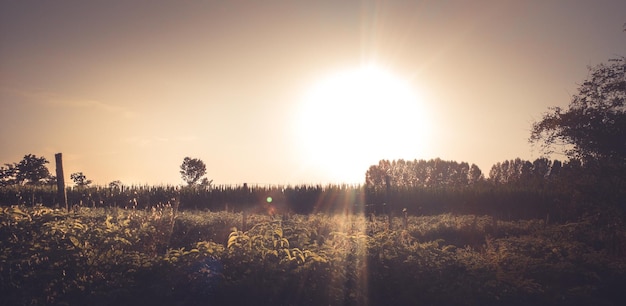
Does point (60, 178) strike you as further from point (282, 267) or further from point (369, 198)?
point (369, 198)

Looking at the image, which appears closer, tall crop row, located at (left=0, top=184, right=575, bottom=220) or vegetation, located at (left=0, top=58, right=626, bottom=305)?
vegetation, located at (left=0, top=58, right=626, bottom=305)

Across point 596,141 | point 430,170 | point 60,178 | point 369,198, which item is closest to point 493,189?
point 369,198

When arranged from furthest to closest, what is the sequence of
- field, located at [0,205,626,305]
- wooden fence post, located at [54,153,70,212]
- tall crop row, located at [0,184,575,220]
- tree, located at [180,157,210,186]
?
tree, located at [180,157,210,186], tall crop row, located at [0,184,575,220], wooden fence post, located at [54,153,70,212], field, located at [0,205,626,305]

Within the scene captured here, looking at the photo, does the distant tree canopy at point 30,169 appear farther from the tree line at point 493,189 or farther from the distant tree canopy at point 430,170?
the distant tree canopy at point 430,170

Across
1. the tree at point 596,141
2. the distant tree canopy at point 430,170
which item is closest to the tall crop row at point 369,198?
the tree at point 596,141

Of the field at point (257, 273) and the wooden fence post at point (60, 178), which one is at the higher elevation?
the wooden fence post at point (60, 178)

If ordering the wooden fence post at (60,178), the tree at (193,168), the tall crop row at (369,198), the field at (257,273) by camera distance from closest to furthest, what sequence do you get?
the field at (257,273)
the wooden fence post at (60,178)
the tall crop row at (369,198)
the tree at (193,168)

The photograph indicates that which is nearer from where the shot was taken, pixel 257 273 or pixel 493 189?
pixel 257 273

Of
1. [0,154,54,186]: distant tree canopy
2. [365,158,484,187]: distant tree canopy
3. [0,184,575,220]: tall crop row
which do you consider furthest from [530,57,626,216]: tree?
[365,158,484,187]: distant tree canopy

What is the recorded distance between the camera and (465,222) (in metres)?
26.4

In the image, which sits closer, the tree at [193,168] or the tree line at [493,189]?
the tree line at [493,189]

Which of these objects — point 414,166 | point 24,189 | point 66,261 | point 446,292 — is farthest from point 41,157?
point 414,166

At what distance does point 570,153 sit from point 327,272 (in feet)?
53.8

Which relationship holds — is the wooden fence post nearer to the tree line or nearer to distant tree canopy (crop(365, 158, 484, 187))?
the tree line
